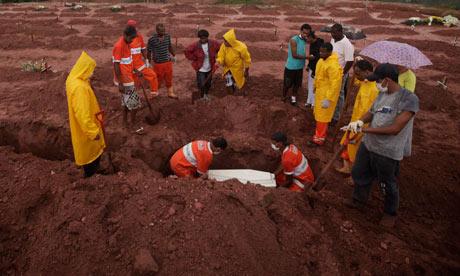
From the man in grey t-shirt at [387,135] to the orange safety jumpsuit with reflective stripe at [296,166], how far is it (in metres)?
0.74

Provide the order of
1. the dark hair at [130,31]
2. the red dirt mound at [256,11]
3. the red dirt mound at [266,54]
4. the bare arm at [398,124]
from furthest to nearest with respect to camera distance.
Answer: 1. the red dirt mound at [256,11]
2. the red dirt mound at [266,54]
3. the dark hair at [130,31]
4. the bare arm at [398,124]

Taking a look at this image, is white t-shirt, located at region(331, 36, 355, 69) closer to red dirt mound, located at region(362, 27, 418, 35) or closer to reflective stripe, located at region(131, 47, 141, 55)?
reflective stripe, located at region(131, 47, 141, 55)

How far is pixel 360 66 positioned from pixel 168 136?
123 inches

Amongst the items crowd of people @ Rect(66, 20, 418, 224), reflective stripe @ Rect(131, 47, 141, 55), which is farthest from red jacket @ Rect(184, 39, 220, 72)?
reflective stripe @ Rect(131, 47, 141, 55)

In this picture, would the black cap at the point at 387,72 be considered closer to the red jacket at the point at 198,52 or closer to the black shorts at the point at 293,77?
the black shorts at the point at 293,77

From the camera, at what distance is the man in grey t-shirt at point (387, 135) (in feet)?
10.4

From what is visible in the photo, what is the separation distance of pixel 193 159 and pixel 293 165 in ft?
4.36

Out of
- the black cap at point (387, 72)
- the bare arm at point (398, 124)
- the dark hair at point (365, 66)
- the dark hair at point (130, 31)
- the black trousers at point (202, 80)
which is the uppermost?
the dark hair at point (130, 31)

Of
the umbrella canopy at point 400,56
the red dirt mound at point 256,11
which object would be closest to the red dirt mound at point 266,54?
the umbrella canopy at point 400,56

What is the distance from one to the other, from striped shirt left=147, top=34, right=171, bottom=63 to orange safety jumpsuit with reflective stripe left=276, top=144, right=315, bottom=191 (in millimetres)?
3511

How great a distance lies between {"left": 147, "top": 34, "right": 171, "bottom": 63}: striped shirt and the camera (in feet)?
21.2

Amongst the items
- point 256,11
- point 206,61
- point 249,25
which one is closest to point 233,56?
point 206,61

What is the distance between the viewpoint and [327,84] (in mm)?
5148

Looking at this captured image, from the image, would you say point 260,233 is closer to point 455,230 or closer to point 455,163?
point 455,230
